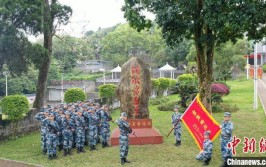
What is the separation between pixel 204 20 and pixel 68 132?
6.26 m

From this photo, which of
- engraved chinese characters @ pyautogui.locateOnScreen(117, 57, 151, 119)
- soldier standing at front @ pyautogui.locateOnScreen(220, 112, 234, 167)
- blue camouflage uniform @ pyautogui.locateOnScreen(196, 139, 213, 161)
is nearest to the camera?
soldier standing at front @ pyautogui.locateOnScreen(220, 112, 234, 167)

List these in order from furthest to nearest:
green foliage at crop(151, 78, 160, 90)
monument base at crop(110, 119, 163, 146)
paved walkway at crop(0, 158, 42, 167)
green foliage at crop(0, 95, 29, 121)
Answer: green foliage at crop(151, 78, 160, 90)
green foliage at crop(0, 95, 29, 121)
monument base at crop(110, 119, 163, 146)
paved walkway at crop(0, 158, 42, 167)

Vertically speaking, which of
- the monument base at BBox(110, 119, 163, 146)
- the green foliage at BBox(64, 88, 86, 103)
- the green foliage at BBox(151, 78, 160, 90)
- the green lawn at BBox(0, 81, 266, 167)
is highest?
the green foliage at BBox(151, 78, 160, 90)

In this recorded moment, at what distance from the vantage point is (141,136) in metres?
13.2

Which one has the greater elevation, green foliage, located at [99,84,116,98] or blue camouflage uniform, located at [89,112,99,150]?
green foliage, located at [99,84,116,98]

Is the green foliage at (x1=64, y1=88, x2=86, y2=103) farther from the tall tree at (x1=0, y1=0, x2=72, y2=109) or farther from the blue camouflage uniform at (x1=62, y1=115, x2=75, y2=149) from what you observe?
the blue camouflage uniform at (x1=62, y1=115, x2=75, y2=149)

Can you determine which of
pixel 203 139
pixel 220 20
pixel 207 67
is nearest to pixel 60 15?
pixel 207 67

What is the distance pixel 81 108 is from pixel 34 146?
9.18 ft

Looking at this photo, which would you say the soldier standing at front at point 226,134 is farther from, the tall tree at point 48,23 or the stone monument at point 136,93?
the tall tree at point 48,23

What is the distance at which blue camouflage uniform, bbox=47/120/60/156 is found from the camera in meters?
12.0

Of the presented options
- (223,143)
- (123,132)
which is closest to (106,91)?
(123,132)

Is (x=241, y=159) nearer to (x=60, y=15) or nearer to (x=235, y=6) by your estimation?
(x=235, y=6)

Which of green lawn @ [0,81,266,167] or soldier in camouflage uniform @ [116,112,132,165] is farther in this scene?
green lawn @ [0,81,266,167]

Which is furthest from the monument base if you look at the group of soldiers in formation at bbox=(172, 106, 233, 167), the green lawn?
the group of soldiers in formation at bbox=(172, 106, 233, 167)
